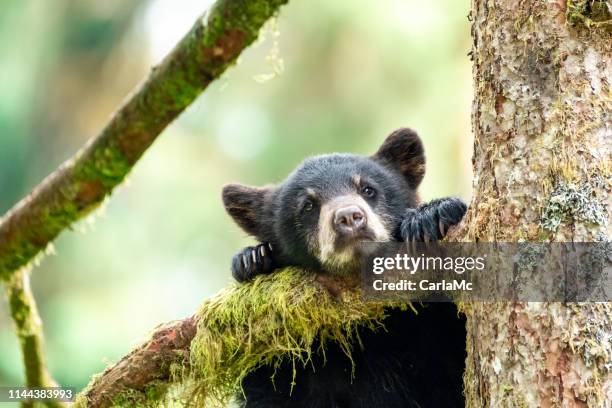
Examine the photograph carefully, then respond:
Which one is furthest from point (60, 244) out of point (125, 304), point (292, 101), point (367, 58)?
point (367, 58)

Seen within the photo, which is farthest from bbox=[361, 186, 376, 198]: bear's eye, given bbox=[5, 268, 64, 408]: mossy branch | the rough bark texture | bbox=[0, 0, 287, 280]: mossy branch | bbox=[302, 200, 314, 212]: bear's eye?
bbox=[5, 268, 64, 408]: mossy branch

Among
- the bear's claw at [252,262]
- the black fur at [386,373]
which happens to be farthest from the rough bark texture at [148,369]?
the black fur at [386,373]

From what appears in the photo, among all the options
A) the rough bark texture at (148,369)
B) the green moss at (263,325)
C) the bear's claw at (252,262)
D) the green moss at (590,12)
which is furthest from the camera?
the bear's claw at (252,262)

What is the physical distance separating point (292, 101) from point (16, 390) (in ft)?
54.8

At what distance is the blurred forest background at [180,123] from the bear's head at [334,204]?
9690mm

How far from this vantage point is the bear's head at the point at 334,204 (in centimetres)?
539

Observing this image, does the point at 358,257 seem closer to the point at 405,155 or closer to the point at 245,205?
the point at 405,155

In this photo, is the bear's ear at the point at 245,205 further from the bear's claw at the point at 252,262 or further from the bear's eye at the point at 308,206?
the bear's claw at the point at 252,262

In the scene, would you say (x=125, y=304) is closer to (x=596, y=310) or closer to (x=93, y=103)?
(x=93, y=103)

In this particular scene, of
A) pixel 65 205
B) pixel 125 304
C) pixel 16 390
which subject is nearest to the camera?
pixel 65 205

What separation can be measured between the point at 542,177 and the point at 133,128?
6.37 ft

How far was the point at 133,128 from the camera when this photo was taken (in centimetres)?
420

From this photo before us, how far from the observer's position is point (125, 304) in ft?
69.1

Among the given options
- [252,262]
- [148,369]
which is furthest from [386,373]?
[148,369]
